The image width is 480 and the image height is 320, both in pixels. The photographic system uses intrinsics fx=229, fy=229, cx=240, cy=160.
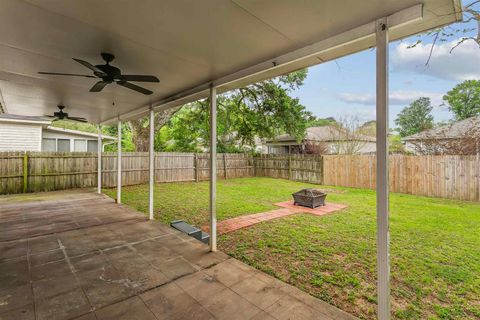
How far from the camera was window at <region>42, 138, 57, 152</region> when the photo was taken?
10.8m

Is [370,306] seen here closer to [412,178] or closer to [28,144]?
[412,178]

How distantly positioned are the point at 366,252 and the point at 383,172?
209cm

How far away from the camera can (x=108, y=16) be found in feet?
5.79

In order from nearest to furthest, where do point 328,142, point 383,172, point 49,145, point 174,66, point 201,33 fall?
1. point 383,172
2. point 201,33
3. point 174,66
4. point 49,145
5. point 328,142

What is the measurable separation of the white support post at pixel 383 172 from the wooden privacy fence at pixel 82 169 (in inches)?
375

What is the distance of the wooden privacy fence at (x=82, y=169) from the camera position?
289 inches

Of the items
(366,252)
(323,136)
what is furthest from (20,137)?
(323,136)

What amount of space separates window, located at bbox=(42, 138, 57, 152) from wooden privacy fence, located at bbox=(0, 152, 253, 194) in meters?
3.88

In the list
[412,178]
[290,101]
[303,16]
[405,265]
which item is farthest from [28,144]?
[412,178]

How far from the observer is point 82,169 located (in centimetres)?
866

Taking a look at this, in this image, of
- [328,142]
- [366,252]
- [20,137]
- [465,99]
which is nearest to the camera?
[366,252]

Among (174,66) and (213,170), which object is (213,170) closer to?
(213,170)

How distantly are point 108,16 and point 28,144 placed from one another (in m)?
11.4

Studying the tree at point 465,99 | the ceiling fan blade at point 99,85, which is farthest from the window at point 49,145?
the tree at point 465,99
